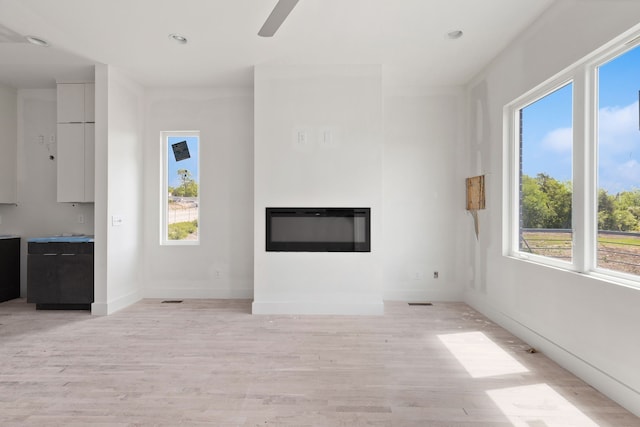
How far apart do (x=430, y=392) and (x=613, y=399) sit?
3.46 feet

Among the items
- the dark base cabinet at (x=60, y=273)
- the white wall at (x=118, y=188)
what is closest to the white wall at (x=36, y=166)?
the dark base cabinet at (x=60, y=273)

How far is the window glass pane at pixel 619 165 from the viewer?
2154 mm

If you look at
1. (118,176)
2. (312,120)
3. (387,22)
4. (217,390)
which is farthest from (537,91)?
(118,176)

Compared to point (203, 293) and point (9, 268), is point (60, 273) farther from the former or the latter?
point (203, 293)

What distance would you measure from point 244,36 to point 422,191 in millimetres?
2760

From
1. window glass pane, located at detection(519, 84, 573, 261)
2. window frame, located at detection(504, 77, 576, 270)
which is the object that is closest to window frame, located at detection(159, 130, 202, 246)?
window frame, located at detection(504, 77, 576, 270)

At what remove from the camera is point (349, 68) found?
155 inches

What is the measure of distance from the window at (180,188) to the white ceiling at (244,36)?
2.74 ft

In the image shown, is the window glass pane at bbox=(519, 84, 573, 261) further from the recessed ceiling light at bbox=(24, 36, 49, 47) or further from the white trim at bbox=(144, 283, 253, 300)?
the recessed ceiling light at bbox=(24, 36, 49, 47)

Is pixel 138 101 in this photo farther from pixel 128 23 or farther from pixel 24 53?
pixel 128 23

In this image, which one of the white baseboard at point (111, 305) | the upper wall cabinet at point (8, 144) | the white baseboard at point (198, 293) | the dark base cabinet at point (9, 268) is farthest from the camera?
the white baseboard at point (198, 293)

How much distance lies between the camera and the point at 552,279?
2.74 meters

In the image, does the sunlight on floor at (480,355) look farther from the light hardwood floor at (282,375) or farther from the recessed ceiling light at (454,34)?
the recessed ceiling light at (454,34)

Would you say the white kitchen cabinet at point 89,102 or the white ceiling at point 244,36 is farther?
the white kitchen cabinet at point 89,102
